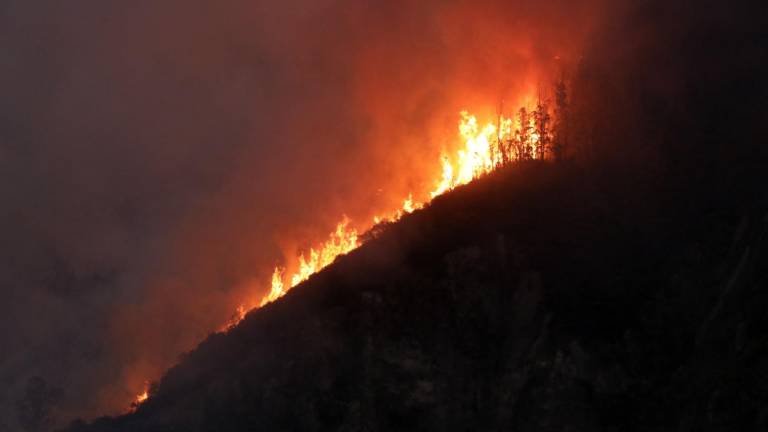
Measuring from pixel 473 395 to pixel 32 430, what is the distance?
133538 millimetres

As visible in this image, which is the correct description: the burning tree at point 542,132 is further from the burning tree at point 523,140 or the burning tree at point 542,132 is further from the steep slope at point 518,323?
the steep slope at point 518,323

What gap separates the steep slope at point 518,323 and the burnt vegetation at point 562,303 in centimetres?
26

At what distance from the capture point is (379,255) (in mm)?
126125

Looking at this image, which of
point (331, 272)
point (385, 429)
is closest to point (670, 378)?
point (385, 429)

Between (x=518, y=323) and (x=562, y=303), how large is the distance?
628 centimetres

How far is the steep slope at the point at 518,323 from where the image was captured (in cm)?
9325

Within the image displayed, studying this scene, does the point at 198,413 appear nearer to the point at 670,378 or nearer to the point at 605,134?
the point at 670,378

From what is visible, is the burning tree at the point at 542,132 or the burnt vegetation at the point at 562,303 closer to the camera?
the burnt vegetation at the point at 562,303

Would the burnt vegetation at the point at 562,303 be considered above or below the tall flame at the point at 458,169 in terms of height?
below

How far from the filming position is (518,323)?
356ft

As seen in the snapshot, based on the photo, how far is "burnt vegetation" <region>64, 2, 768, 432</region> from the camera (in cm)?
9344

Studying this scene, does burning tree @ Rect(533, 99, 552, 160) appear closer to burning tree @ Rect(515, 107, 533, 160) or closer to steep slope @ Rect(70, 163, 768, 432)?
burning tree @ Rect(515, 107, 533, 160)

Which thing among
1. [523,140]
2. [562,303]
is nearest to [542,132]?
[523,140]

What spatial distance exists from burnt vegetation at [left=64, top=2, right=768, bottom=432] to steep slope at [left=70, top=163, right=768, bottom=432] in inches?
10.1
